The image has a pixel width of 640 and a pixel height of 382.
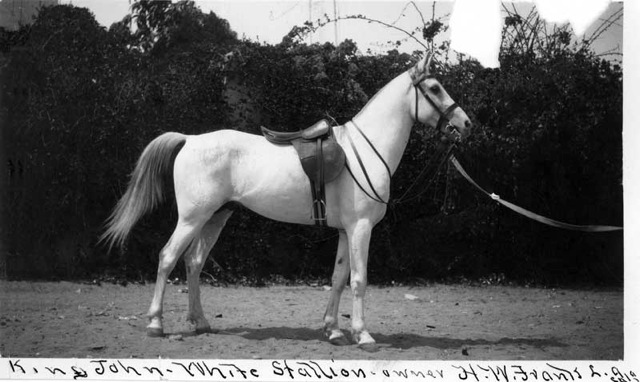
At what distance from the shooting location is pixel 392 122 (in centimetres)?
621

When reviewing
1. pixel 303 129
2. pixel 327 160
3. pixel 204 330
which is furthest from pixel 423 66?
pixel 204 330

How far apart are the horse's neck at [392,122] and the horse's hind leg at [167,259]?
72.4 inches

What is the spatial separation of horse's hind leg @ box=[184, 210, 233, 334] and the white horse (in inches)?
9.9

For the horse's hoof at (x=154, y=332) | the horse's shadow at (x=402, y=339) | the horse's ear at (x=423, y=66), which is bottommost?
the horse's shadow at (x=402, y=339)

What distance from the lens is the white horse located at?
6039mm

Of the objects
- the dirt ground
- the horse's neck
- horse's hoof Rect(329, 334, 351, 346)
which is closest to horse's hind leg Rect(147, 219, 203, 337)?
the dirt ground

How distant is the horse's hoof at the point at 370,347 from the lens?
584cm

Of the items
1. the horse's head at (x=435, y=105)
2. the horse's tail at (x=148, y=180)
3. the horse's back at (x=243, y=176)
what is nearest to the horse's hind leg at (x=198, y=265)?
the horse's back at (x=243, y=176)

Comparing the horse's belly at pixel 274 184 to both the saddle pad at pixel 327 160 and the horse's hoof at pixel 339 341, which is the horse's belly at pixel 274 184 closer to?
the saddle pad at pixel 327 160

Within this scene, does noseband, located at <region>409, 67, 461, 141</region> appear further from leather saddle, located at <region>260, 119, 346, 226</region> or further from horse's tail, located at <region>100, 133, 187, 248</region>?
horse's tail, located at <region>100, 133, 187, 248</region>

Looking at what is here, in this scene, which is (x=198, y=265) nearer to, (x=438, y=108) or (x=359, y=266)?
(x=359, y=266)

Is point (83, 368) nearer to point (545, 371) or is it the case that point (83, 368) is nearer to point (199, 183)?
point (199, 183)

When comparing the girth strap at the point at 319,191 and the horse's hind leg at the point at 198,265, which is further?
the horse's hind leg at the point at 198,265
